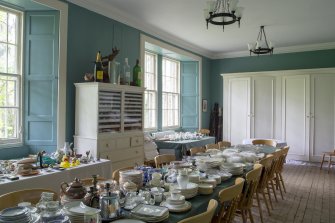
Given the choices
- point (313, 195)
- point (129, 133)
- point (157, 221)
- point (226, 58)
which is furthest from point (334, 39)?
point (157, 221)

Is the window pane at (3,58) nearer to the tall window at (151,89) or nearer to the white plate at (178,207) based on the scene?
the white plate at (178,207)

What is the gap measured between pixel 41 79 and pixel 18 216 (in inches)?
112

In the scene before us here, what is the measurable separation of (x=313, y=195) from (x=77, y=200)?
4291mm

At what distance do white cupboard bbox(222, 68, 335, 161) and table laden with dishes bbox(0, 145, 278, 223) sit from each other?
5372 millimetres

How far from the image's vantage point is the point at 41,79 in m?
4.05

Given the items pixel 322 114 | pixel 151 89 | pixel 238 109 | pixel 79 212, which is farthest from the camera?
pixel 238 109

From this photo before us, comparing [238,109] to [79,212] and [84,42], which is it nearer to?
[84,42]

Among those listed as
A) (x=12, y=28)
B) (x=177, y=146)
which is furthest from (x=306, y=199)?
(x=12, y=28)

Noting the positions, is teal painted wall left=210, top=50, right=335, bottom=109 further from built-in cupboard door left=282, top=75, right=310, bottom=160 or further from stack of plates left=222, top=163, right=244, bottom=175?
stack of plates left=222, top=163, right=244, bottom=175

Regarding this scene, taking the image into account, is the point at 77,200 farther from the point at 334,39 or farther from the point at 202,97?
the point at 334,39

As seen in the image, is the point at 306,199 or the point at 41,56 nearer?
the point at 41,56

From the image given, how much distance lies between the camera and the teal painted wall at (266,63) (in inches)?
301

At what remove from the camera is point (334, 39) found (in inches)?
280

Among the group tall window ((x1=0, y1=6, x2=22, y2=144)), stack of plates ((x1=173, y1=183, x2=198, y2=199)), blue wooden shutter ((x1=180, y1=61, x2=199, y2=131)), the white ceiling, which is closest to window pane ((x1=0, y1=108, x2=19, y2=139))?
tall window ((x1=0, y1=6, x2=22, y2=144))
